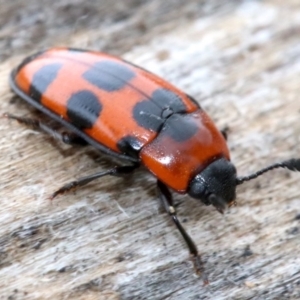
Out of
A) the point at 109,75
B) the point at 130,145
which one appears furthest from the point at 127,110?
the point at 109,75

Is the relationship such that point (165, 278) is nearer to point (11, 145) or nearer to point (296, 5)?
point (11, 145)

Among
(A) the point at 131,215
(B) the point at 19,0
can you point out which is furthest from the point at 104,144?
(B) the point at 19,0

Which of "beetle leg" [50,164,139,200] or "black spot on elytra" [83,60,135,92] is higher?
"black spot on elytra" [83,60,135,92]

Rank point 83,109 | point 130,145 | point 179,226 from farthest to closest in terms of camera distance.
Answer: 1. point 83,109
2. point 130,145
3. point 179,226

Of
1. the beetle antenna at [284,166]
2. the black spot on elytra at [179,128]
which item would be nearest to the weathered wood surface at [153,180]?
the beetle antenna at [284,166]

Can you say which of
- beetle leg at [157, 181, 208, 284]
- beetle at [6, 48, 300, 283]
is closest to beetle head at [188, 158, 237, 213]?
beetle at [6, 48, 300, 283]

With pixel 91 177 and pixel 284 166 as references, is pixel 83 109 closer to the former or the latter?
pixel 91 177

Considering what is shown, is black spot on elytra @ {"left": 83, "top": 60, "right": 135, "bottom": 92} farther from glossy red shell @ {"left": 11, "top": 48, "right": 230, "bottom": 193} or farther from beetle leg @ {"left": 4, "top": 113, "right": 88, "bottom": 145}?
beetle leg @ {"left": 4, "top": 113, "right": 88, "bottom": 145}
